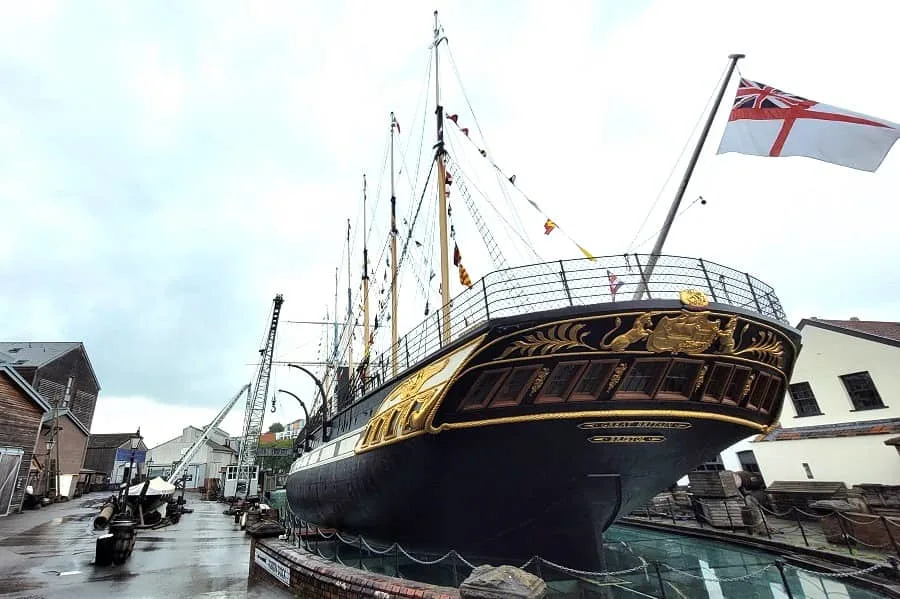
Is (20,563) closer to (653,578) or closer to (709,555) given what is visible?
(653,578)

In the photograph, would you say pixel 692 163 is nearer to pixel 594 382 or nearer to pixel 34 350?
pixel 594 382

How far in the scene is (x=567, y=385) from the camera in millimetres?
7320

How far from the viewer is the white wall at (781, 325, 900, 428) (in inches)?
563

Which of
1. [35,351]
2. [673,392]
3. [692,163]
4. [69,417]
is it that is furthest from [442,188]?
[35,351]

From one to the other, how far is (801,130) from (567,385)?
6.17m

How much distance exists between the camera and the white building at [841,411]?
13680 millimetres

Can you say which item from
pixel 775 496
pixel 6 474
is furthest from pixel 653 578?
pixel 6 474

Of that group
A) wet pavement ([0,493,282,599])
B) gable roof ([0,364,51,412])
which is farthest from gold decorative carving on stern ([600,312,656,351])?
gable roof ([0,364,51,412])

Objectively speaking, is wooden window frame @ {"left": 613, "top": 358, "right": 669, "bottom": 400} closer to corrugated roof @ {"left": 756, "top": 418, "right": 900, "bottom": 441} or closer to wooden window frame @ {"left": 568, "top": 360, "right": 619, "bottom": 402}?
wooden window frame @ {"left": 568, "top": 360, "right": 619, "bottom": 402}

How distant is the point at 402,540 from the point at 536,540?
Result: 3181 millimetres

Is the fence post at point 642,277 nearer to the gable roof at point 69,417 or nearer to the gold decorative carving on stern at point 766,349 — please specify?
the gold decorative carving on stern at point 766,349

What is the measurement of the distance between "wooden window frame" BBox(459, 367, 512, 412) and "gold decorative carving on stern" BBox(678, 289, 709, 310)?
296 centimetres

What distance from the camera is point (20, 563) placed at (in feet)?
31.5

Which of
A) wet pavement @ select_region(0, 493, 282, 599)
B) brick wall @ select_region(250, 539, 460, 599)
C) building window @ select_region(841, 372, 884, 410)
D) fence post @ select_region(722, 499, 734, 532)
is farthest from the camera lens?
building window @ select_region(841, 372, 884, 410)
